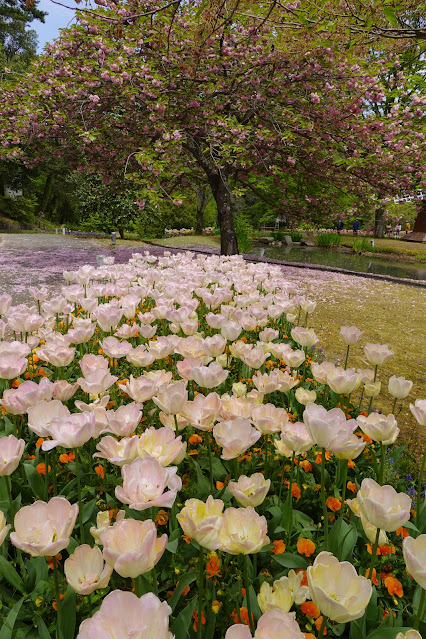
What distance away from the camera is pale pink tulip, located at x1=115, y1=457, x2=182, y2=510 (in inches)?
36.4

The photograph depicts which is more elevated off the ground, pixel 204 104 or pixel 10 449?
pixel 204 104

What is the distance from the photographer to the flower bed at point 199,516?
2.79ft

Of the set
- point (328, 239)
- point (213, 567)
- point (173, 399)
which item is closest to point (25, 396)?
point (173, 399)

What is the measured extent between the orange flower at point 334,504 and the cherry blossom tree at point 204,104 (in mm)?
7116

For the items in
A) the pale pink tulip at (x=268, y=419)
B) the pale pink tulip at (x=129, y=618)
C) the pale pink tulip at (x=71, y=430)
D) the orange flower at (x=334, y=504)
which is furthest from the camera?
the orange flower at (x=334, y=504)

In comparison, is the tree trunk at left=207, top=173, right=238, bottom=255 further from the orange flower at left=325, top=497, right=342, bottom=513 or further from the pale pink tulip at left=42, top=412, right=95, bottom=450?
the pale pink tulip at left=42, top=412, right=95, bottom=450

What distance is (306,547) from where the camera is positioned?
1.41 meters

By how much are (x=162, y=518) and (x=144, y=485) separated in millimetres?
797

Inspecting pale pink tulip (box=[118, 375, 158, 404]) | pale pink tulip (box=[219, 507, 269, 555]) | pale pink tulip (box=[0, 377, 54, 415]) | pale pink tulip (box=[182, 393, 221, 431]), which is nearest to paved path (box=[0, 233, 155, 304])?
pale pink tulip (box=[0, 377, 54, 415])

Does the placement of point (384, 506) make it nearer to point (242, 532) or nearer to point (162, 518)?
point (242, 532)

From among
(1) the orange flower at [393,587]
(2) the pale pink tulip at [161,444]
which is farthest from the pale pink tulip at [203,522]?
(1) the orange flower at [393,587]

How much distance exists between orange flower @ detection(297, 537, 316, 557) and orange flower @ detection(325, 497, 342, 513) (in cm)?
30

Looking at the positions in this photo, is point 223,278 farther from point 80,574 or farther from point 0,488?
point 80,574

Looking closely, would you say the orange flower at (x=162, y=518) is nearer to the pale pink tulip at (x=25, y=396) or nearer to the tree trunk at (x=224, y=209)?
the pale pink tulip at (x=25, y=396)
